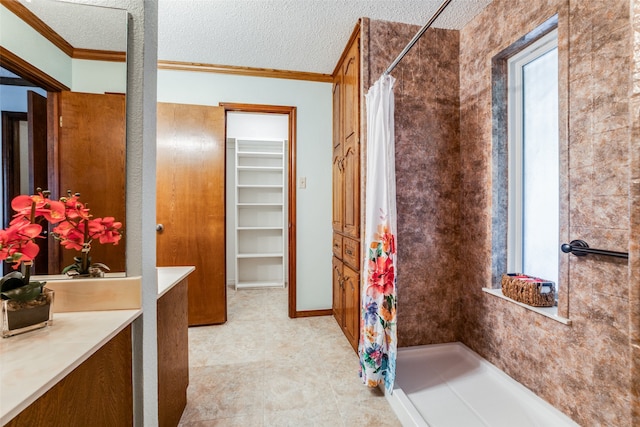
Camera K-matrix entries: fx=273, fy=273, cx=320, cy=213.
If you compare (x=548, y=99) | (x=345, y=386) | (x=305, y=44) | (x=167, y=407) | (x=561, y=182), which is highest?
(x=305, y=44)

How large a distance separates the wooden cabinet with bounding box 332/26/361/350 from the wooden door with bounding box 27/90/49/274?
171 centimetres

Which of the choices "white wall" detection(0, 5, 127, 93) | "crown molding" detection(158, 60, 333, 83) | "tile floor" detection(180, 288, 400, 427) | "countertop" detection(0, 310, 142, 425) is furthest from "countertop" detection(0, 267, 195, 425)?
"crown molding" detection(158, 60, 333, 83)

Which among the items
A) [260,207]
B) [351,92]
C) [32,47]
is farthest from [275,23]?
[260,207]

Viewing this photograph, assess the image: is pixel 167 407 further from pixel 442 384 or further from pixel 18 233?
pixel 442 384

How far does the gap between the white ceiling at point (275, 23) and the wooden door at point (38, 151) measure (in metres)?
1.32

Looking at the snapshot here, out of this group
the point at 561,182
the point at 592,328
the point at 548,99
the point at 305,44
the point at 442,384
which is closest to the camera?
the point at 592,328

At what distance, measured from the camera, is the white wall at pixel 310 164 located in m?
2.81

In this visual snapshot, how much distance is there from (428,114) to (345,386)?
2035 millimetres

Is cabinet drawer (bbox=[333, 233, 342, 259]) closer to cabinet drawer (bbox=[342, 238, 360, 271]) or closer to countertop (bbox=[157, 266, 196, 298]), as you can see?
cabinet drawer (bbox=[342, 238, 360, 271])

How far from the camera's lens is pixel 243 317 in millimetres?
2900

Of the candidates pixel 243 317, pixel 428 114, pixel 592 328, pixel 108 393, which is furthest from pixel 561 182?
Answer: pixel 243 317

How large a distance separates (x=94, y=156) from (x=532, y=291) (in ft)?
7.47

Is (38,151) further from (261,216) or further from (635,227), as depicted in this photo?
(261,216)

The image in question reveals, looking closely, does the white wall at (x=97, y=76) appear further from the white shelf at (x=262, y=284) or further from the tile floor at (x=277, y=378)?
the white shelf at (x=262, y=284)
